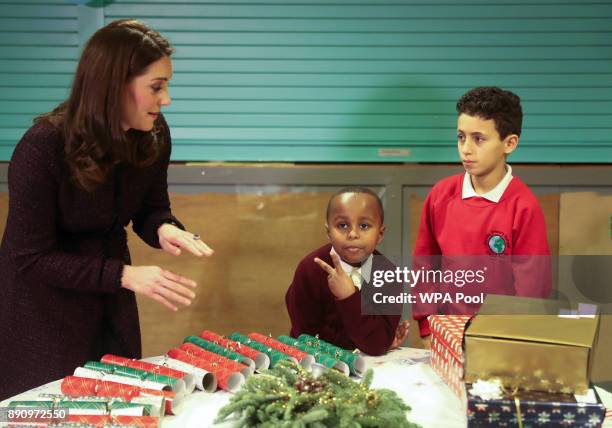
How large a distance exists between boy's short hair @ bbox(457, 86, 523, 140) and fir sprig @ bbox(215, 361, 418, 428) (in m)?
1.23

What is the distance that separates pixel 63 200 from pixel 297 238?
1436mm

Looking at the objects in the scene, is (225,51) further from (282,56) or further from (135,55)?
(135,55)

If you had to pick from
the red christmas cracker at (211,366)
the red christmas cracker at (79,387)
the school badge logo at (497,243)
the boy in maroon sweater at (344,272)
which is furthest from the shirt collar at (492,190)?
the red christmas cracker at (79,387)

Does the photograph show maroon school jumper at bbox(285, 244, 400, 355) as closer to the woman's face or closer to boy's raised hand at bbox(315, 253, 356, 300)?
boy's raised hand at bbox(315, 253, 356, 300)

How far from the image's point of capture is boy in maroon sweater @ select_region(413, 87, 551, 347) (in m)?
2.51

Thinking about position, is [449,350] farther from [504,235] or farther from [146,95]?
[146,95]

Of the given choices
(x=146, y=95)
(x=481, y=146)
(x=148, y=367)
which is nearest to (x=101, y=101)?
(x=146, y=95)

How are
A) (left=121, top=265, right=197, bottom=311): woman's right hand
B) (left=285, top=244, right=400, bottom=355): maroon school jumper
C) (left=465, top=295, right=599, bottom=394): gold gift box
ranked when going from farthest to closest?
(left=285, top=244, right=400, bottom=355): maroon school jumper
(left=121, top=265, right=197, bottom=311): woman's right hand
(left=465, top=295, right=599, bottom=394): gold gift box

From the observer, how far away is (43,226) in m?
2.18

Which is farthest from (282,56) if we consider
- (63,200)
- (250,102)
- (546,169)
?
(63,200)

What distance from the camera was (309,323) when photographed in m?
2.43

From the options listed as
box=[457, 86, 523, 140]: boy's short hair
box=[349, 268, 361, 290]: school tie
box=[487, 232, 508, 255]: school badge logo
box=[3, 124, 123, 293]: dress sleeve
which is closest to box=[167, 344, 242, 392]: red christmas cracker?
box=[3, 124, 123, 293]: dress sleeve

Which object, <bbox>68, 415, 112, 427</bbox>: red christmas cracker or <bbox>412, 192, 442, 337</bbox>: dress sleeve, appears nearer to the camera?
<bbox>68, 415, 112, 427</bbox>: red christmas cracker

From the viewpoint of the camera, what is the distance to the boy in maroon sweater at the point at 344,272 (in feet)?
7.72
